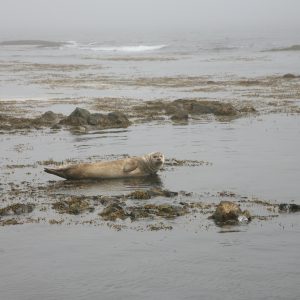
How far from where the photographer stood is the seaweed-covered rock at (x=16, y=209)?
13.8 m

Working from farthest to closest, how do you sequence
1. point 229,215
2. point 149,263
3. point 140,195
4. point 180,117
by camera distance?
point 180,117, point 140,195, point 229,215, point 149,263

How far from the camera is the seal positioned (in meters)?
17.0

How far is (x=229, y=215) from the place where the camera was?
13141 mm

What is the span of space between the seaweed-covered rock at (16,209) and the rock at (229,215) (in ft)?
11.9

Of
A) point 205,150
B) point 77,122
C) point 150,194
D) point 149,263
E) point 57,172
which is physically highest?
point 77,122

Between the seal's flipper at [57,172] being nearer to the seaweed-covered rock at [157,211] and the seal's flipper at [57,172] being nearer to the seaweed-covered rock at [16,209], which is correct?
the seaweed-covered rock at [16,209]

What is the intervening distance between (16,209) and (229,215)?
4.05 m

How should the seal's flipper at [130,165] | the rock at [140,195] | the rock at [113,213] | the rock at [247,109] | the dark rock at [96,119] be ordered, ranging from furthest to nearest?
the rock at [247,109] → the dark rock at [96,119] → the seal's flipper at [130,165] → the rock at [140,195] → the rock at [113,213]

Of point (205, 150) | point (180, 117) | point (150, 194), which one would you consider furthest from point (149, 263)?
point (180, 117)

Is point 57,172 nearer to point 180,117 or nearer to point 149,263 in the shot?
point 149,263

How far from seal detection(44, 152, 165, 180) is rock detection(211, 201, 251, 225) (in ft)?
14.7

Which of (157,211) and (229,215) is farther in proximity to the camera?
(157,211)

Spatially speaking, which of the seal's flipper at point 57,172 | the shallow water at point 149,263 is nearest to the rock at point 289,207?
the shallow water at point 149,263

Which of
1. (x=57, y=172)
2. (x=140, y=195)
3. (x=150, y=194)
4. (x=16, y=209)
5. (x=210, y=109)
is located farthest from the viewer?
(x=210, y=109)
